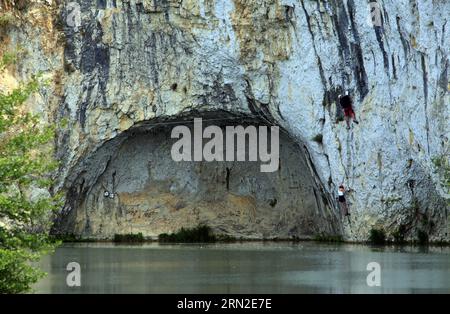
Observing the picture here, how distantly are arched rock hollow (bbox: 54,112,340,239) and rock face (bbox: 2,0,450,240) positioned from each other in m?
0.06

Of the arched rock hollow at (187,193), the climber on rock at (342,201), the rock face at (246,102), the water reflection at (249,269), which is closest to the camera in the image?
the water reflection at (249,269)

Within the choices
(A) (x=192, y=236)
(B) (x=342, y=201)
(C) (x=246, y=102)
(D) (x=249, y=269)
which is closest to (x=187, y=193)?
(A) (x=192, y=236)

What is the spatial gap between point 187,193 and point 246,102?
5901 mm

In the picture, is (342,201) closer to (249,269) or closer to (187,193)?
(187,193)

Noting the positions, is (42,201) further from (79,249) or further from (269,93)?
(269,93)

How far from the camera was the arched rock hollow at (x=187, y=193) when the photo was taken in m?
42.5

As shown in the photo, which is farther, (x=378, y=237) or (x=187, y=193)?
(x=187, y=193)

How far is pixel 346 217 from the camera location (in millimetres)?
39281

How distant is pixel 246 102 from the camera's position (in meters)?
40.8

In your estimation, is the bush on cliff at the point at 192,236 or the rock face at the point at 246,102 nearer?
the rock face at the point at 246,102

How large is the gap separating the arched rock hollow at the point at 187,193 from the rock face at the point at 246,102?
6cm

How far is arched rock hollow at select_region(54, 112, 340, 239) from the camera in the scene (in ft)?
139

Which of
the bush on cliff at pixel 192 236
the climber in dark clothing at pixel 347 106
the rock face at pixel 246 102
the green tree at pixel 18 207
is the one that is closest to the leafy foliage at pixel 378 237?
the rock face at pixel 246 102

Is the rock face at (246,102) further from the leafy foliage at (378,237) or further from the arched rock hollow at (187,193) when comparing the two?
the leafy foliage at (378,237)
